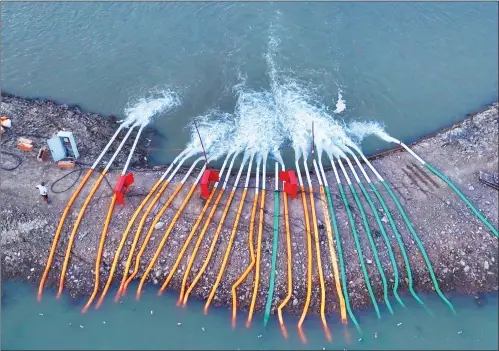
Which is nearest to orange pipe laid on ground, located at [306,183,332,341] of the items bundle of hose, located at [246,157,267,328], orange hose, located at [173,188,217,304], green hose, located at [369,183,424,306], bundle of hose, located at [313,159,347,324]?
bundle of hose, located at [313,159,347,324]

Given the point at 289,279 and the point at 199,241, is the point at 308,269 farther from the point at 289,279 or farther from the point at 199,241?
the point at 199,241

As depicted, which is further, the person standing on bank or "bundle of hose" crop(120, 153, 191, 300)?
the person standing on bank

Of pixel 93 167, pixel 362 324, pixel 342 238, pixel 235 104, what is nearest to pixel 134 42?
pixel 235 104

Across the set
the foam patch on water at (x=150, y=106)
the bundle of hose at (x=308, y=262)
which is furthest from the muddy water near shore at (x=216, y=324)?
the foam patch on water at (x=150, y=106)

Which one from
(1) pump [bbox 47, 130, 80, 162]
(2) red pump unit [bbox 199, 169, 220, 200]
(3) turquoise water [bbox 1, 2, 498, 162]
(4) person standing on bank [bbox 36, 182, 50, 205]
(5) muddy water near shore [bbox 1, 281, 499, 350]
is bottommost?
(5) muddy water near shore [bbox 1, 281, 499, 350]

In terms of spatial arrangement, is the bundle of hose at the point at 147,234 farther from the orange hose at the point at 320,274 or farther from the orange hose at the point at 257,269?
the orange hose at the point at 320,274

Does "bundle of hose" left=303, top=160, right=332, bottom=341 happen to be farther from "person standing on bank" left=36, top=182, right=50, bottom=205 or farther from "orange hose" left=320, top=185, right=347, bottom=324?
"person standing on bank" left=36, top=182, right=50, bottom=205
